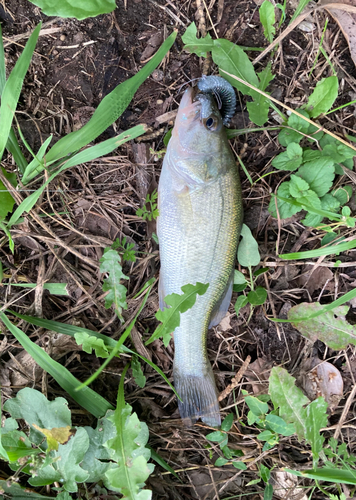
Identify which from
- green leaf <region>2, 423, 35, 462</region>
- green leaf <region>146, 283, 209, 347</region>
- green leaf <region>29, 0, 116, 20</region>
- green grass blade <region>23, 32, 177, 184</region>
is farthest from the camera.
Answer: green grass blade <region>23, 32, 177, 184</region>

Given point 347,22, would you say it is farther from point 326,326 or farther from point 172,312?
point 172,312

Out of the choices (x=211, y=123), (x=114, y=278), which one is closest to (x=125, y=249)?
(x=114, y=278)

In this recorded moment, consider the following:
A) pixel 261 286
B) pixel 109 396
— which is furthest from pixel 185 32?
pixel 109 396

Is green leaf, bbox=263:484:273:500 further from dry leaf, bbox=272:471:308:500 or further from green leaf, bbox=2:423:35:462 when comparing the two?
green leaf, bbox=2:423:35:462

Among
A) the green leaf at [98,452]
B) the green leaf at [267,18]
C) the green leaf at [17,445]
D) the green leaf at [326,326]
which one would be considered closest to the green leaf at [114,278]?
the green leaf at [98,452]

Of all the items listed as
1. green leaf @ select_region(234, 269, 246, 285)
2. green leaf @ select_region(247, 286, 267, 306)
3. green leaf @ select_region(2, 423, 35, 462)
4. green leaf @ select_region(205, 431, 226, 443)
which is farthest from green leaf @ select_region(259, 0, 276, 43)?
green leaf @ select_region(2, 423, 35, 462)

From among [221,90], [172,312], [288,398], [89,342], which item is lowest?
[288,398]

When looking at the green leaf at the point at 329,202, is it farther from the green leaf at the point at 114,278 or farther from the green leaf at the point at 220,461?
the green leaf at the point at 220,461
